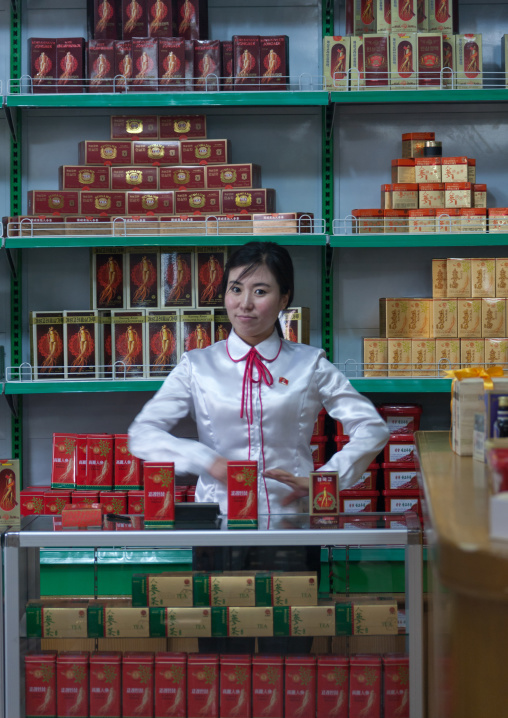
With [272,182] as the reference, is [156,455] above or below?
below

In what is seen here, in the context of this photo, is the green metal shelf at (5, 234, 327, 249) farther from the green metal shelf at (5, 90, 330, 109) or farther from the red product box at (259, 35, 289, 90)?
the red product box at (259, 35, 289, 90)

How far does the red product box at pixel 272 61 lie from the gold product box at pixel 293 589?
7.62 feet

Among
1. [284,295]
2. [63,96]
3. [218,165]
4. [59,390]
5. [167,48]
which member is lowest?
[59,390]

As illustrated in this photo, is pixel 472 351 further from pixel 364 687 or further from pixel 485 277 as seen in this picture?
pixel 364 687

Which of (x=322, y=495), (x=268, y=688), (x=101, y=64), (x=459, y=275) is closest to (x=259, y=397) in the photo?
(x=322, y=495)

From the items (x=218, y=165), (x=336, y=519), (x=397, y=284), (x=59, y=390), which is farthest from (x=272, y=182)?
(x=336, y=519)

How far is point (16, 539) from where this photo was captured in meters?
1.63

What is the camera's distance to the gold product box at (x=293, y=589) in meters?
1.63

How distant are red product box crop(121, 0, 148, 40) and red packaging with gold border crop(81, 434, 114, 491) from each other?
1.71 meters

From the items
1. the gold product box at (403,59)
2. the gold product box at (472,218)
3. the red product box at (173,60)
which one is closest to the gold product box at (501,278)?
the gold product box at (472,218)

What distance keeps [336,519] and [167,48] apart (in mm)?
2366

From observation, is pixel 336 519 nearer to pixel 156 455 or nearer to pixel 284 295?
pixel 156 455

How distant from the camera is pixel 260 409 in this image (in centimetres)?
230

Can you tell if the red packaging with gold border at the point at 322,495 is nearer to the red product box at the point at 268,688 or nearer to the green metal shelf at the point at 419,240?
the red product box at the point at 268,688
